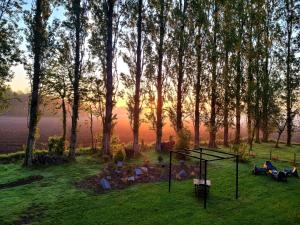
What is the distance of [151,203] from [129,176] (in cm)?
442

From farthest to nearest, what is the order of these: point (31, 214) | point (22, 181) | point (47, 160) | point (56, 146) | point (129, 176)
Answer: point (56, 146) → point (47, 160) → point (129, 176) → point (22, 181) → point (31, 214)

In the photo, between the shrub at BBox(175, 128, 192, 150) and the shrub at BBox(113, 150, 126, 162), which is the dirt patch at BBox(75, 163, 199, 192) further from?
the shrub at BBox(175, 128, 192, 150)

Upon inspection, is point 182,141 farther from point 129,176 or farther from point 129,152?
point 129,176

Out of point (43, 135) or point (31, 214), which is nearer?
point (31, 214)

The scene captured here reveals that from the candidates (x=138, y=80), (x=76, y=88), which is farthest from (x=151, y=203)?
(x=138, y=80)

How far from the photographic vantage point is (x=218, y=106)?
29750 millimetres

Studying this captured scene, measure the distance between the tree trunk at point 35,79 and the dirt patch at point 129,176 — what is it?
20.2 ft

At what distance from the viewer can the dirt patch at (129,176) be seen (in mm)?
14531

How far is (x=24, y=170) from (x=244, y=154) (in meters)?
16.8

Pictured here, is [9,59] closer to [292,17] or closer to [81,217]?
[81,217]

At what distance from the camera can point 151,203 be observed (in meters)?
11.9

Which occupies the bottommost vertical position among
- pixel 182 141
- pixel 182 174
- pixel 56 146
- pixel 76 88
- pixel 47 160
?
pixel 182 174

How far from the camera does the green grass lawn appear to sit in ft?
33.7

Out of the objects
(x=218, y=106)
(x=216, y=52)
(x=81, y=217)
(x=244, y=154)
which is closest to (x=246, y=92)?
(x=218, y=106)
